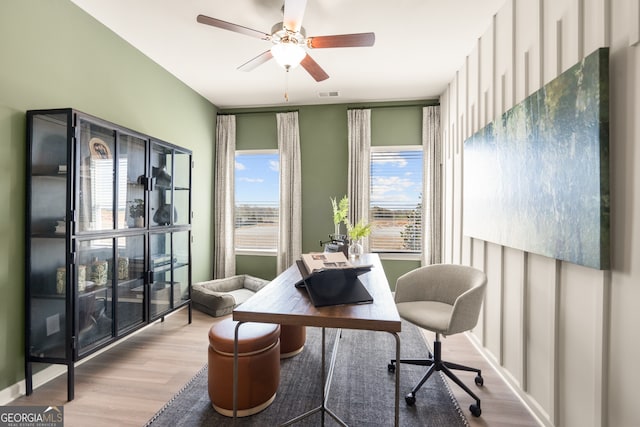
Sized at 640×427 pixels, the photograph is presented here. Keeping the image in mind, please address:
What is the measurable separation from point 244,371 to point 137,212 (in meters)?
1.83

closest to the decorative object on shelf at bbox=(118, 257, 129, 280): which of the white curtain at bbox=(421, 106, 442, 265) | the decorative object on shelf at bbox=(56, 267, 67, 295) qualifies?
the decorative object on shelf at bbox=(56, 267, 67, 295)

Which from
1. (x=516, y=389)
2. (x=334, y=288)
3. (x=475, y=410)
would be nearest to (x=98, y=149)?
(x=334, y=288)

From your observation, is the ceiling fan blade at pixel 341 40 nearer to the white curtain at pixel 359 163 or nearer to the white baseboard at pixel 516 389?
the white curtain at pixel 359 163

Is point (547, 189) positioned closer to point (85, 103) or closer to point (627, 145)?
point (627, 145)

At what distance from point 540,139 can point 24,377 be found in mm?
3726

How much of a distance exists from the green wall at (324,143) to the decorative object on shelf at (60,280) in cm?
274

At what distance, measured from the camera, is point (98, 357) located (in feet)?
8.75

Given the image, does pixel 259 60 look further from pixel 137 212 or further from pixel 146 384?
pixel 146 384

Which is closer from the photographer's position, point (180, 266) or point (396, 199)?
point (180, 266)

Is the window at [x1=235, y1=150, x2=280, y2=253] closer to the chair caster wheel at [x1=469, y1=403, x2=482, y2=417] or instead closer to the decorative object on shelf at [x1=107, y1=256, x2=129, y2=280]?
the decorative object on shelf at [x1=107, y1=256, x2=129, y2=280]

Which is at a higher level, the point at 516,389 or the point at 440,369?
the point at 440,369

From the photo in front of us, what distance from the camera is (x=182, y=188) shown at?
139 inches

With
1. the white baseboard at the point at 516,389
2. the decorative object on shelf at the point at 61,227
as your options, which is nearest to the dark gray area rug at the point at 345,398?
the white baseboard at the point at 516,389

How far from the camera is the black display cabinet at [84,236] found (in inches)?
83.7
